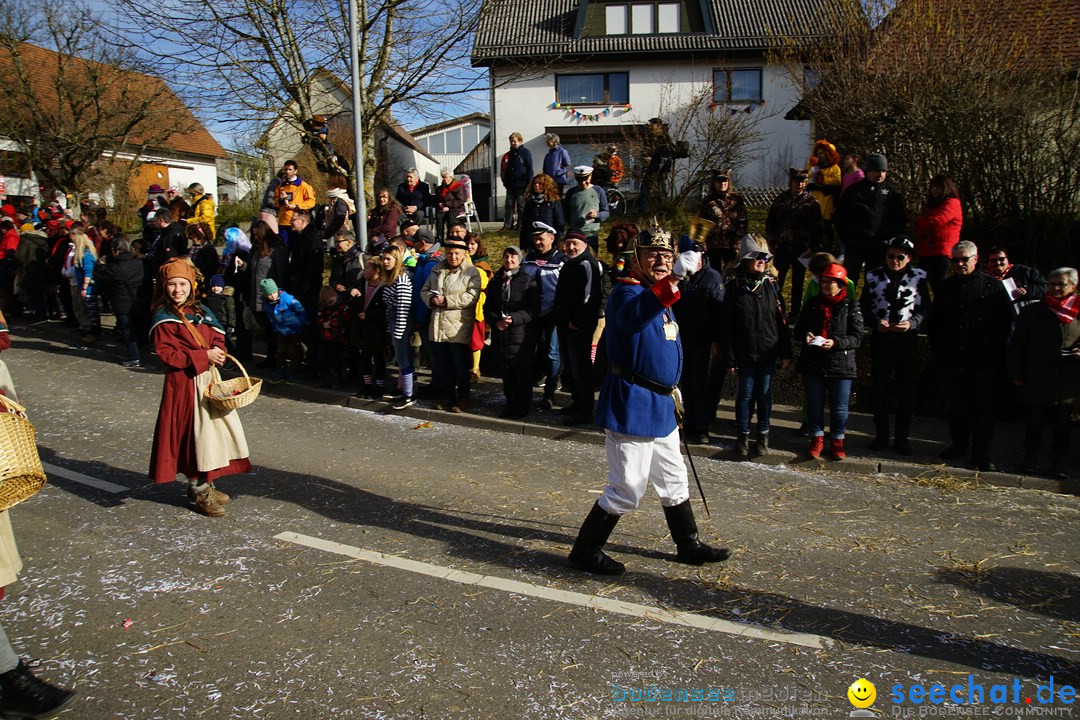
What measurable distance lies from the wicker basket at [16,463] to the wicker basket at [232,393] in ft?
6.32

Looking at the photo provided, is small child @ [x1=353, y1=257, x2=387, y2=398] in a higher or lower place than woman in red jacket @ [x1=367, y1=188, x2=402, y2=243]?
lower

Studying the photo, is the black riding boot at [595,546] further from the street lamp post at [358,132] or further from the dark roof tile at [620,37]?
the dark roof tile at [620,37]

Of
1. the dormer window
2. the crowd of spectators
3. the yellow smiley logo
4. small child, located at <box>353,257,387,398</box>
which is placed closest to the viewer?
the yellow smiley logo

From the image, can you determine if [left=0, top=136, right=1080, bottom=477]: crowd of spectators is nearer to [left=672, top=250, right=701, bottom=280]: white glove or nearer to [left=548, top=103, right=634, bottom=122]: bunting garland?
[left=672, top=250, right=701, bottom=280]: white glove

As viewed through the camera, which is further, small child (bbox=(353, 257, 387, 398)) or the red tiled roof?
the red tiled roof

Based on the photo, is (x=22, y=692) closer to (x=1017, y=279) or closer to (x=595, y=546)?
(x=595, y=546)

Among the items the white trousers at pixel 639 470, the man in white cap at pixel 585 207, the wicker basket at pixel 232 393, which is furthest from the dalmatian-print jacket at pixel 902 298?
the wicker basket at pixel 232 393

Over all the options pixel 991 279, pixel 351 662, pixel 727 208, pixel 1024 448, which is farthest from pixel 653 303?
pixel 727 208

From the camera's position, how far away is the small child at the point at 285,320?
34.2ft

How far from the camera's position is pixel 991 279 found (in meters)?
7.59

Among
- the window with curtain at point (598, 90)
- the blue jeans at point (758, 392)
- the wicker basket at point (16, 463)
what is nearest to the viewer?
the wicker basket at point (16, 463)

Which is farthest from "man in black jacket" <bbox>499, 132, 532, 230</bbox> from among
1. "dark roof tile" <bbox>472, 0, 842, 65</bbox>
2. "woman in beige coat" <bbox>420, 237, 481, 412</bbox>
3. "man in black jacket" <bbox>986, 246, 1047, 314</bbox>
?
"dark roof tile" <bbox>472, 0, 842, 65</bbox>

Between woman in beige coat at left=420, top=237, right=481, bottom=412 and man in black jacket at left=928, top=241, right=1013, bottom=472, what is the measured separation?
15.6ft

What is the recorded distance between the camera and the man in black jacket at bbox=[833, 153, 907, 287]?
962 centimetres
